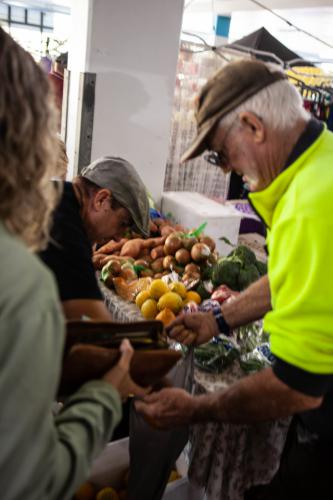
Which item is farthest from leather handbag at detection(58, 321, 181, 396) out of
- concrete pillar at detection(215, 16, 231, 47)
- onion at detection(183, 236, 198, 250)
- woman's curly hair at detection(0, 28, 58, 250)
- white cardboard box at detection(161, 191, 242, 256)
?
concrete pillar at detection(215, 16, 231, 47)

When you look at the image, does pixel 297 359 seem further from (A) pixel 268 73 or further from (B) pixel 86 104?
(B) pixel 86 104

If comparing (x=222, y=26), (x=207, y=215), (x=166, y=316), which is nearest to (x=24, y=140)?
(x=166, y=316)

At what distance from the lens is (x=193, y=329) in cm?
191

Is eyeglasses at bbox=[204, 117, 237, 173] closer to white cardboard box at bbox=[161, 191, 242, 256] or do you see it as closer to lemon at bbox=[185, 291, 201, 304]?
lemon at bbox=[185, 291, 201, 304]

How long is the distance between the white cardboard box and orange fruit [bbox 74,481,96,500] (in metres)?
2.57

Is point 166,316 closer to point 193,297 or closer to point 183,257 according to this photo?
point 193,297

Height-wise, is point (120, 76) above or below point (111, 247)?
above

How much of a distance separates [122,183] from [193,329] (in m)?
0.71

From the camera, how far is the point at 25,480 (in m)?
0.74

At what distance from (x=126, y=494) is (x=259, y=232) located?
16.1 ft

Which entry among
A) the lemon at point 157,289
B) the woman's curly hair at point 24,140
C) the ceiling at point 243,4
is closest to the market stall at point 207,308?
the lemon at point 157,289

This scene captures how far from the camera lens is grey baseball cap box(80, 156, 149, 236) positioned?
5.75ft

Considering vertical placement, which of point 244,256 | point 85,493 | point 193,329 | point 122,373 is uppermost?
point 122,373

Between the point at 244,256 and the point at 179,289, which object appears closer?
the point at 179,289
